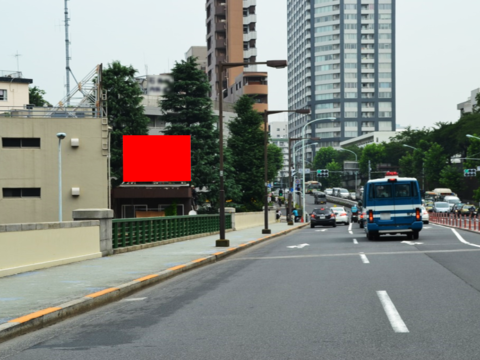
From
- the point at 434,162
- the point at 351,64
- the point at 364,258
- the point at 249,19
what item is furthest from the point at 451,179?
the point at 351,64

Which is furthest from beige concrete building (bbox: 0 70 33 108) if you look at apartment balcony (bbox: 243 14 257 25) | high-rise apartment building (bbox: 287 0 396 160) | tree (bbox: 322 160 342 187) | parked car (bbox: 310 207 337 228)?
high-rise apartment building (bbox: 287 0 396 160)

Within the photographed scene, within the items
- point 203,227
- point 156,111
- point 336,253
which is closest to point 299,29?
point 156,111

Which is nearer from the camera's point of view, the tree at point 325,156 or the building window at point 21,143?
the building window at point 21,143

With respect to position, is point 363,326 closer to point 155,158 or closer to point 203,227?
point 203,227

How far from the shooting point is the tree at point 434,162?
320 feet

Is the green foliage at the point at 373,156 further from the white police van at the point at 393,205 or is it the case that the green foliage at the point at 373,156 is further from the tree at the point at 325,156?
the white police van at the point at 393,205

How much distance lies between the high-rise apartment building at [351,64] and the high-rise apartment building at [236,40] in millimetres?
68539

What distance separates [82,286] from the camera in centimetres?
1119

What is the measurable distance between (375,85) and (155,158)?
450ft

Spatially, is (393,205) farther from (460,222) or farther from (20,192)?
(20,192)

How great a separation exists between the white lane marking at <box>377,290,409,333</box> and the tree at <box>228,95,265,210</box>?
59170 mm

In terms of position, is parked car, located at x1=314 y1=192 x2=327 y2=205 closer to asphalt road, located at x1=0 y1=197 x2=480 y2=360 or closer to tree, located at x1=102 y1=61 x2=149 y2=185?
tree, located at x1=102 y1=61 x2=149 y2=185

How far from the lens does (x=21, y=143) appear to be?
154 feet

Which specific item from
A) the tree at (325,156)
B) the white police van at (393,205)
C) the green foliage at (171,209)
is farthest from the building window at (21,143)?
the tree at (325,156)
